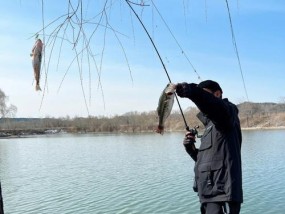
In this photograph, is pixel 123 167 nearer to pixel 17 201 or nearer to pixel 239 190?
pixel 17 201

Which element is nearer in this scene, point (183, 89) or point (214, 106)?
point (183, 89)

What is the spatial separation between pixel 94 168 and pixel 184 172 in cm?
573

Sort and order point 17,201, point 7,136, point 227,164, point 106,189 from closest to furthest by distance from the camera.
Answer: point 227,164 → point 17,201 → point 106,189 → point 7,136

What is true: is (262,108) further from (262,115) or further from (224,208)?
(224,208)

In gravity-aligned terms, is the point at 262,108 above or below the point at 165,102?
above

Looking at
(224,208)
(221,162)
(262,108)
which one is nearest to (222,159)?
(221,162)

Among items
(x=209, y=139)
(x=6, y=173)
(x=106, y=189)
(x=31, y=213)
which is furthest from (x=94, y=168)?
(x=209, y=139)

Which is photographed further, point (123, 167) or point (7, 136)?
point (7, 136)

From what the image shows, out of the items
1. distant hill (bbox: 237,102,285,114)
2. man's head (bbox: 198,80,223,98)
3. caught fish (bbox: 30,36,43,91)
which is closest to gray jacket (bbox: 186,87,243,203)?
man's head (bbox: 198,80,223,98)

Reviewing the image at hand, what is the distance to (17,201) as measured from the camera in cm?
1494

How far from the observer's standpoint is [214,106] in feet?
9.94

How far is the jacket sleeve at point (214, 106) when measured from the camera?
2926 mm

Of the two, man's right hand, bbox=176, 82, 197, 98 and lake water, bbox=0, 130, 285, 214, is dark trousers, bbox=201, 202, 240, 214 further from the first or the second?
lake water, bbox=0, 130, 285, 214

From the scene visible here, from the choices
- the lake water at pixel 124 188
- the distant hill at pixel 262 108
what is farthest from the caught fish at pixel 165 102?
the distant hill at pixel 262 108
